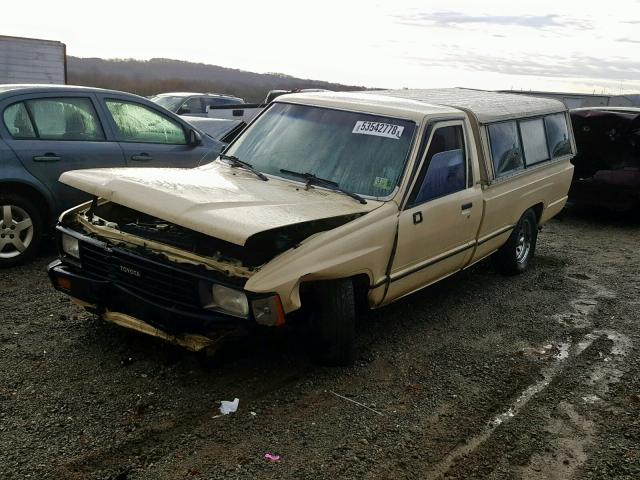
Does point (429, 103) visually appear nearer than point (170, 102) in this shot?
Yes

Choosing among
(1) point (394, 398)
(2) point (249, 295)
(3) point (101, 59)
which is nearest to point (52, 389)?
(2) point (249, 295)

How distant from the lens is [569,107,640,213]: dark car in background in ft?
31.0

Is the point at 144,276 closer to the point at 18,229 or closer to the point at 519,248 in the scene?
the point at 18,229

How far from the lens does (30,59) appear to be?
53.1 ft

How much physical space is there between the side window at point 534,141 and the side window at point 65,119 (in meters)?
4.14

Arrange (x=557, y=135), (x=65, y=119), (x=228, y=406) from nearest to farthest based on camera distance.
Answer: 1. (x=228, y=406)
2. (x=65, y=119)
3. (x=557, y=135)

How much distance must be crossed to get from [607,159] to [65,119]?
776 cm

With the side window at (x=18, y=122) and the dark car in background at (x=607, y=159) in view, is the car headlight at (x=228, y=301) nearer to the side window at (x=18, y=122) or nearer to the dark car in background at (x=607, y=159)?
the side window at (x=18, y=122)

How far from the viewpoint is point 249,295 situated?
3557 mm

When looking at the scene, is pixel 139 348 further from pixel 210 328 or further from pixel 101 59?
pixel 101 59

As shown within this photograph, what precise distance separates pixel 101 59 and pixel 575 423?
10702 cm

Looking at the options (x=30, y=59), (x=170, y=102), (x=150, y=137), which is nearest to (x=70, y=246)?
(x=150, y=137)

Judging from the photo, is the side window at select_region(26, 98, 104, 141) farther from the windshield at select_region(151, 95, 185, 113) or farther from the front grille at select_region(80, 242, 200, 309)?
the windshield at select_region(151, 95, 185, 113)

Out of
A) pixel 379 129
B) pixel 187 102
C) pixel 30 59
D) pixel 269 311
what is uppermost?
pixel 30 59
